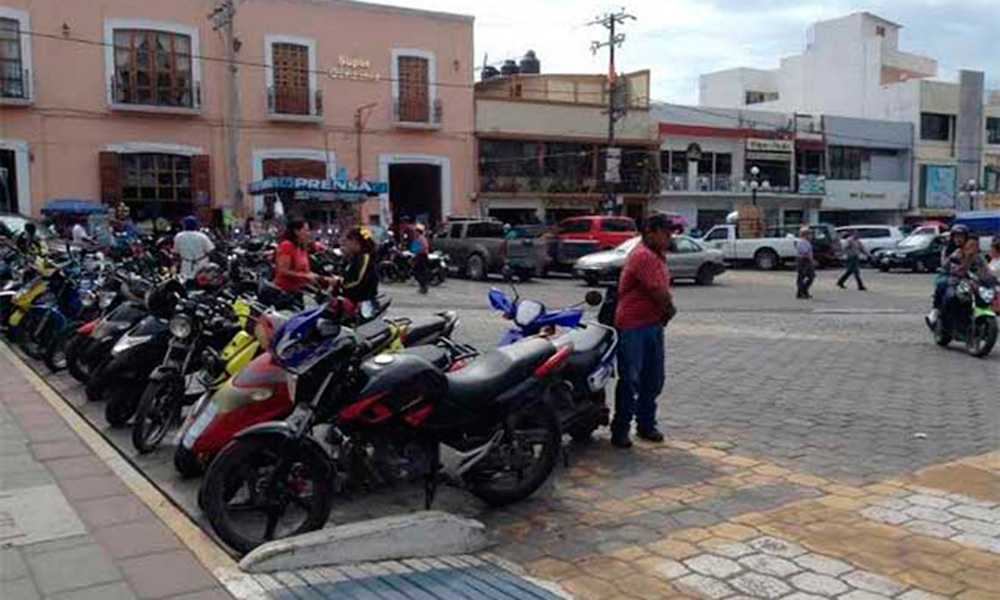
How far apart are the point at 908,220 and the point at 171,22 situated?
4031cm

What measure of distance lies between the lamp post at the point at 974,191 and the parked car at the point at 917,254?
76.7 ft

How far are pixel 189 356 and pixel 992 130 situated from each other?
5981cm

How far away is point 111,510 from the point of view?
4.96m

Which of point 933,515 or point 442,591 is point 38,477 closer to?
point 442,591

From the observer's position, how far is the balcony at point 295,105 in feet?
101

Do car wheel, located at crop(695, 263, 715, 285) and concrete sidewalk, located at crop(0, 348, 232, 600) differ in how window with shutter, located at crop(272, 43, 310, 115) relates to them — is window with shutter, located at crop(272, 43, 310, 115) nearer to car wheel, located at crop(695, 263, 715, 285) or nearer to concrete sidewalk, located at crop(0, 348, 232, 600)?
car wheel, located at crop(695, 263, 715, 285)

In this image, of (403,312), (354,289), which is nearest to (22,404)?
(354,289)

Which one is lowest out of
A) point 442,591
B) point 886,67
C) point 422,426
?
point 442,591

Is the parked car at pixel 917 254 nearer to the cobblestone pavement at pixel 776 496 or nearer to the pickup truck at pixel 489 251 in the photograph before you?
the pickup truck at pixel 489 251

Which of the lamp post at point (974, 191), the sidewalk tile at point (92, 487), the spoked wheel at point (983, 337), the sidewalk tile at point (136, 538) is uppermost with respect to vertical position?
the lamp post at point (974, 191)

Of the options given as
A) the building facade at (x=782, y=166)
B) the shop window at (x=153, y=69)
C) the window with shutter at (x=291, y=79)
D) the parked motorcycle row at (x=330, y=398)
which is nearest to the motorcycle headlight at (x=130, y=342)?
the parked motorcycle row at (x=330, y=398)

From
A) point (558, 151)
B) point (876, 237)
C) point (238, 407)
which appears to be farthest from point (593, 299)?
point (558, 151)

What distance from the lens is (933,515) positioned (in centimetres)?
493

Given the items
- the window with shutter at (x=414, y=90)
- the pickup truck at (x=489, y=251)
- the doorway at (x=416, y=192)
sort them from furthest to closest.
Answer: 1. the doorway at (x=416, y=192)
2. the window with shutter at (x=414, y=90)
3. the pickup truck at (x=489, y=251)
